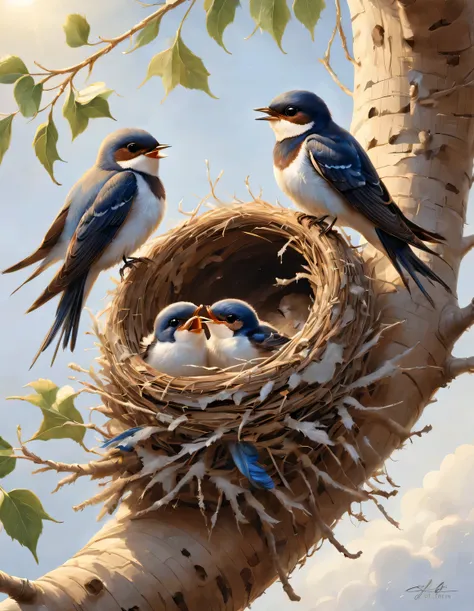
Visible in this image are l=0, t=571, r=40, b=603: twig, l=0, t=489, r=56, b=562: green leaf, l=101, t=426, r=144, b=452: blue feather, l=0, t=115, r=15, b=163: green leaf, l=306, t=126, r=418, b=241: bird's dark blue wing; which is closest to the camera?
l=0, t=571, r=40, b=603: twig

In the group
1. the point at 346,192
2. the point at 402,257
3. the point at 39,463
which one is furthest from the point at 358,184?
the point at 39,463

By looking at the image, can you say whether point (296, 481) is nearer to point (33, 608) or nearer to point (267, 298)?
point (33, 608)

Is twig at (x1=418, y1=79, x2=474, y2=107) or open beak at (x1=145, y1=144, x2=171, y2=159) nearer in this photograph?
open beak at (x1=145, y1=144, x2=171, y2=159)

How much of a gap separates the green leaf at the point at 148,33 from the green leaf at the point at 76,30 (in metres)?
0.14

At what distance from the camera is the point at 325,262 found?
1684 millimetres

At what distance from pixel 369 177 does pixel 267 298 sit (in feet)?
1.89

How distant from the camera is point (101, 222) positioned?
169 centimetres

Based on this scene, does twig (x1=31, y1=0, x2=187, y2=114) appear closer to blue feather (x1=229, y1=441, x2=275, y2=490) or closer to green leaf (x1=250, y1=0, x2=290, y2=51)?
green leaf (x1=250, y1=0, x2=290, y2=51)

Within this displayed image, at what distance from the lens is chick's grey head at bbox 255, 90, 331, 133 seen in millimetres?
1744

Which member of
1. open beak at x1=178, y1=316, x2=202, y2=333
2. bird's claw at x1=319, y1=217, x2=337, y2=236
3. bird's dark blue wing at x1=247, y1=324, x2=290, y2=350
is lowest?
bird's dark blue wing at x1=247, y1=324, x2=290, y2=350

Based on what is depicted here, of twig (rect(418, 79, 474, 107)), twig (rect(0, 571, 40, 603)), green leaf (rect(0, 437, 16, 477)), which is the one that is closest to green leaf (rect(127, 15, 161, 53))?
twig (rect(418, 79, 474, 107))

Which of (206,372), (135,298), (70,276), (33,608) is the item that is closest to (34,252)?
(70,276)

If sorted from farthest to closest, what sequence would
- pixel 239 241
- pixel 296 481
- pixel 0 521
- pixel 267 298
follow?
1. pixel 267 298
2. pixel 239 241
3. pixel 296 481
4. pixel 0 521

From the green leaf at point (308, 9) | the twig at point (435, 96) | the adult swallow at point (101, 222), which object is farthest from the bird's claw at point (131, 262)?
the twig at point (435, 96)
